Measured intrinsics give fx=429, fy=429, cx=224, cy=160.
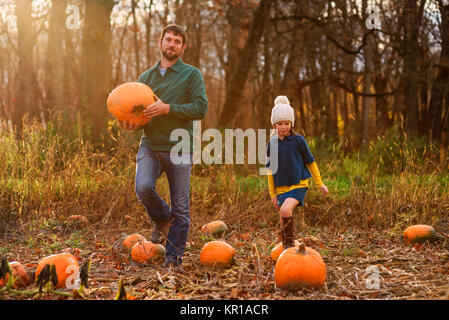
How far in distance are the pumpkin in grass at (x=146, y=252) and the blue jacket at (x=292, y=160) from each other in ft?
3.75

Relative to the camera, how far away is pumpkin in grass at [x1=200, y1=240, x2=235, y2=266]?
11.1 ft

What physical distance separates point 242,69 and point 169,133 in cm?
723

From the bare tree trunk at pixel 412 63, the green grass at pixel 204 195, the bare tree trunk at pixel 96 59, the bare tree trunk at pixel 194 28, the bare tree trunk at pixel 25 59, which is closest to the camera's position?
the green grass at pixel 204 195

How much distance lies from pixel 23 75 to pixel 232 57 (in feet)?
22.8

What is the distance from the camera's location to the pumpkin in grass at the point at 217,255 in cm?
338

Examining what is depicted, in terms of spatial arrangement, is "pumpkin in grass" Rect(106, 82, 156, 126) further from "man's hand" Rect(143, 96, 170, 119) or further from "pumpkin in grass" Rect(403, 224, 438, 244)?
"pumpkin in grass" Rect(403, 224, 438, 244)

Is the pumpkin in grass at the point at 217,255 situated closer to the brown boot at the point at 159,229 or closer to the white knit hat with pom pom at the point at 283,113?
the brown boot at the point at 159,229

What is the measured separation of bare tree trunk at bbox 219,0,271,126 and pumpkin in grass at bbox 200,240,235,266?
22.0 feet

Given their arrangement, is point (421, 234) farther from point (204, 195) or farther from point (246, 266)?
point (204, 195)

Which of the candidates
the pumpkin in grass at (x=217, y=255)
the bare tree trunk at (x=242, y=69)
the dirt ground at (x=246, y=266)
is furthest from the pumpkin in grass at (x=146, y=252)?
the bare tree trunk at (x=242, y=69)

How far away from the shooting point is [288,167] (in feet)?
11.7

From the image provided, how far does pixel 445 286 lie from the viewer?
2.76 meters
